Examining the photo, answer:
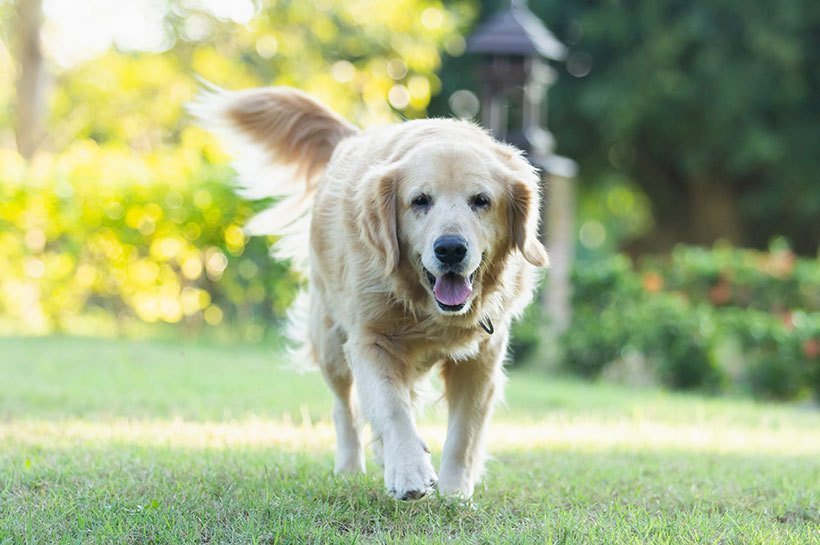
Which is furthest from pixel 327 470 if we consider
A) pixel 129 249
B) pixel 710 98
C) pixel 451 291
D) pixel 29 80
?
pixel 710 98

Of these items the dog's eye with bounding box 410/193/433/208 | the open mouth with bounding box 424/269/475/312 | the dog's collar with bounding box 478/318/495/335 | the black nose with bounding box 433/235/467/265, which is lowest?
the dog's collar with bounding box 478/318/495/335

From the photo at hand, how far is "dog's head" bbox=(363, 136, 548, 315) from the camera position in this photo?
4.49 metres

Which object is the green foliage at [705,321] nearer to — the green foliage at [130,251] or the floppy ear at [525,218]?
the green foliage at [130,251]

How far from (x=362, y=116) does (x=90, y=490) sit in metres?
15.4

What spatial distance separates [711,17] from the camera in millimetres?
19766

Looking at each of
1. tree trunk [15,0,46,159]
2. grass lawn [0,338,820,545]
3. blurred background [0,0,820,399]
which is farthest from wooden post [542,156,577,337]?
tree trunk [15,0,46,159]

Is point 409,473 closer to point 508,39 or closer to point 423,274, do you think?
point 423,274

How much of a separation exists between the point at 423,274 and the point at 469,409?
0.78m

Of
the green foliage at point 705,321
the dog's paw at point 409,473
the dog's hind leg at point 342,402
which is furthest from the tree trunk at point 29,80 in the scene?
the dog's paw at point 409,473

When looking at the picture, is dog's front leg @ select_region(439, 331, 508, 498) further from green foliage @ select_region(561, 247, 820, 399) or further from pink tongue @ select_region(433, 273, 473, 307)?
green foliage @ select_region(561, 247, 820, 399)

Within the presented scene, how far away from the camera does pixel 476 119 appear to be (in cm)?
2158

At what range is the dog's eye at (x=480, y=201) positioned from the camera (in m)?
4.61

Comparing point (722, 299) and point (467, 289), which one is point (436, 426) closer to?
point (467, 289)

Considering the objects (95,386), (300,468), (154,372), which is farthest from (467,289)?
(154,372)
